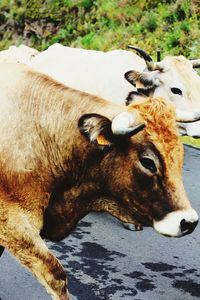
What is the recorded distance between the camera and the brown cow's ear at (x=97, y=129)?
12.2 ft

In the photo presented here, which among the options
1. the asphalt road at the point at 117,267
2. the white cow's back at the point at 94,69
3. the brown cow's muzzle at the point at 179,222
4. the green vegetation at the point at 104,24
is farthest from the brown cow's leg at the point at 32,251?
the green vegetation at the point at 104,24

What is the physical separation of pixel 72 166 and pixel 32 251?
619mm

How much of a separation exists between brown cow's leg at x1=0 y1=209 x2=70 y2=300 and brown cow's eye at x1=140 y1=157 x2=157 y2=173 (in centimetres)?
83

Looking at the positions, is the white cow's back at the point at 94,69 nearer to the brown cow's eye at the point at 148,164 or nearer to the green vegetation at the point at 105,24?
the brown cow's eye at the point at 148,164

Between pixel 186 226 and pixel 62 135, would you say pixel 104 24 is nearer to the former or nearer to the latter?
pixel 62 135

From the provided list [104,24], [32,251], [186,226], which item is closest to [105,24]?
[104,24]

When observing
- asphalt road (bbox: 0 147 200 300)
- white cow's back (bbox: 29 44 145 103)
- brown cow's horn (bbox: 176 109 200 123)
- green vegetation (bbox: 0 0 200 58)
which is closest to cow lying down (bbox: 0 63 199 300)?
brown cow's horn (bbox: 176 109 200 123)

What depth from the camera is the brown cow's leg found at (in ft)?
12.7

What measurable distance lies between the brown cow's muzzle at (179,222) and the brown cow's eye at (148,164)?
0.29 m

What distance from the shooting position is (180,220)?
11.8 ft

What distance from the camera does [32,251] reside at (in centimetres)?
386

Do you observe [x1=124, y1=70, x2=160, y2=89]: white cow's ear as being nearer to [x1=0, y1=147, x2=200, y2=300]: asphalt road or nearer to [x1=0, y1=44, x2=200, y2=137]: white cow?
[x1=0, y1=44, x2=200, y2=137]: white cow

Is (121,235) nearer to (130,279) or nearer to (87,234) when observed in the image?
(87,234)

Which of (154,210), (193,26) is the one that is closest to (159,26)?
(193,26)
